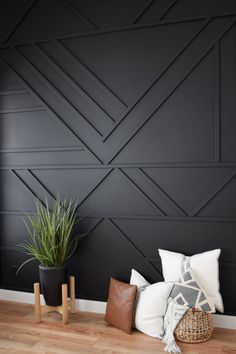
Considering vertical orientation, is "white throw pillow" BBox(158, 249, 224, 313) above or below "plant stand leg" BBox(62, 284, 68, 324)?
above

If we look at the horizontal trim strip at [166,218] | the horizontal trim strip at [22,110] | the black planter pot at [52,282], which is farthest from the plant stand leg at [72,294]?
the horizontal trim strip at [22,110]

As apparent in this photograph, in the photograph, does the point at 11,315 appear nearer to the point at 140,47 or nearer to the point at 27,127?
the point at 27,127

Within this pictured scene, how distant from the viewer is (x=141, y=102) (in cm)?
288

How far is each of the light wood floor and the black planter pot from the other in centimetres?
18

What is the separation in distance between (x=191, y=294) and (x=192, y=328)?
22 centimetres

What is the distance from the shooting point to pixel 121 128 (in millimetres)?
2938

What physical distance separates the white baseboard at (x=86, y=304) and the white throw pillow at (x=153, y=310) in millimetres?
479

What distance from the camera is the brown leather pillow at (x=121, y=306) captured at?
2553mm

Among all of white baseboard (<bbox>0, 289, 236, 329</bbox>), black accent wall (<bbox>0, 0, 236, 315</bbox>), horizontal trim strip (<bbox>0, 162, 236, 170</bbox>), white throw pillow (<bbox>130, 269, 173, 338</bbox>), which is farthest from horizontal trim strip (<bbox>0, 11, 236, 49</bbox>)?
white baseboard (<bbox>0, 289, 236, 329</bbox>)

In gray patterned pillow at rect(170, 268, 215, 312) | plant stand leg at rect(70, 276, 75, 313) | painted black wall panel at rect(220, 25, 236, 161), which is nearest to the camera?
gray patterned pillow at rect(170, 268, 215, 312)

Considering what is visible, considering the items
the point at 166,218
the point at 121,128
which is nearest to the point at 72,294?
the point at 166,218

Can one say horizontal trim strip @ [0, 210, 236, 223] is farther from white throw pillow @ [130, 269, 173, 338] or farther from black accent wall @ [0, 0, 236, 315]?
white throw pillow @ [130, 269, 173, 338]

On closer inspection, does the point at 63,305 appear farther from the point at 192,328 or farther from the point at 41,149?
the point at 41,149

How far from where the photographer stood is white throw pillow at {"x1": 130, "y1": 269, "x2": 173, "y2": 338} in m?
2.50
